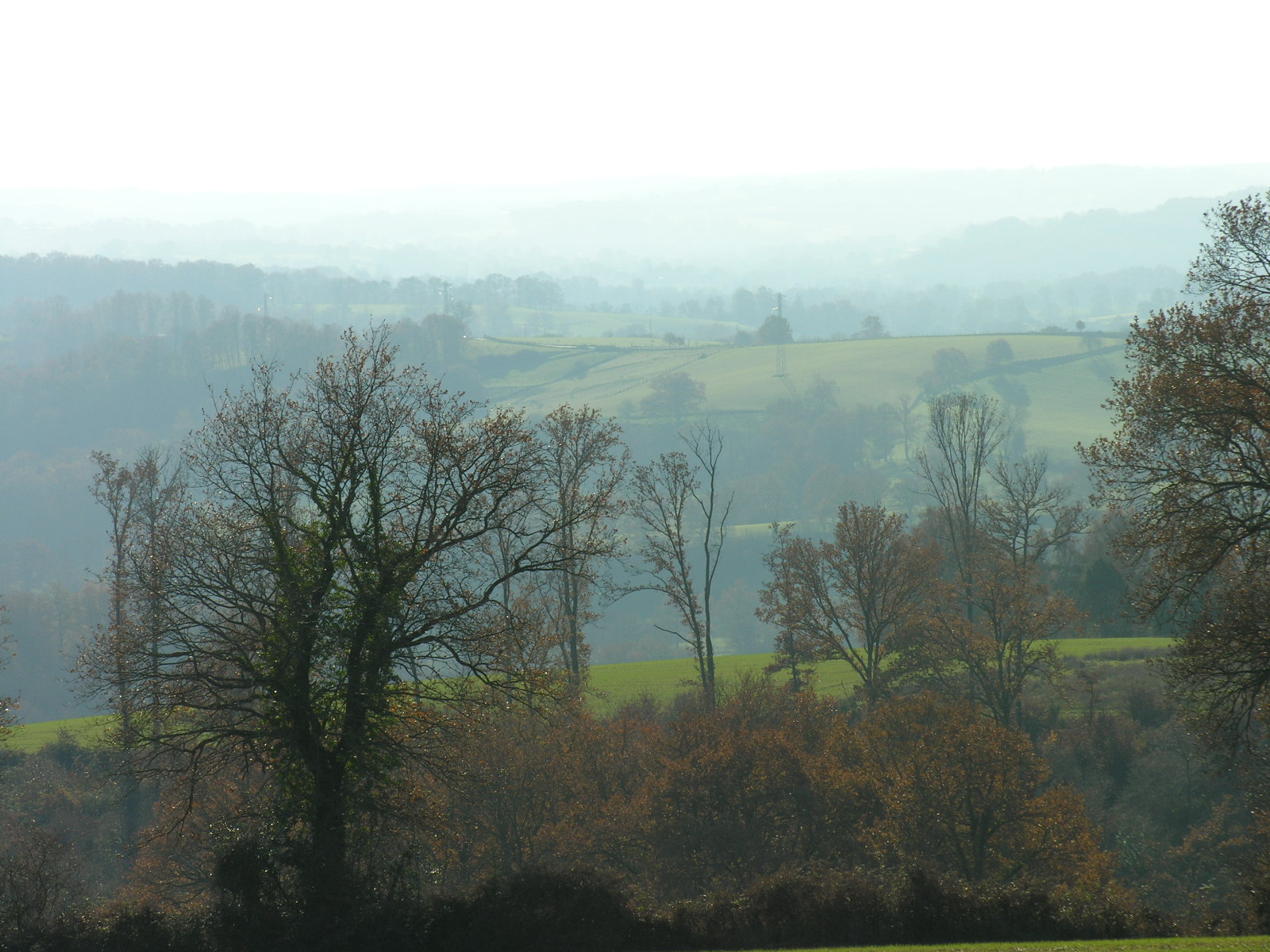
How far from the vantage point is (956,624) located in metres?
37.0

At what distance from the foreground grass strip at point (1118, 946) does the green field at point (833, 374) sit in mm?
104224

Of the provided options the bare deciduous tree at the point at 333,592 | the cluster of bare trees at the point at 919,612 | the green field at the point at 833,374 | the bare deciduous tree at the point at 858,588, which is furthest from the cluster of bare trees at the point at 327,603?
the green field at the point at 833,374

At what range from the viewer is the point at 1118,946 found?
14641 millimetres

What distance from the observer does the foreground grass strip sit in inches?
527

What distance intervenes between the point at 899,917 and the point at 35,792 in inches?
1391

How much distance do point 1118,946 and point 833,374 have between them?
134 metres

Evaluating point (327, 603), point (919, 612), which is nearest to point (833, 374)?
point (919, 612)

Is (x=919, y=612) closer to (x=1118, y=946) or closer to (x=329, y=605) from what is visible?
(x=1118, y=946)

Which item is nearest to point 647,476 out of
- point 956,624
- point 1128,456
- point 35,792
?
point 956,624

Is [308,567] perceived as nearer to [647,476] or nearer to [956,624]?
[647,476]

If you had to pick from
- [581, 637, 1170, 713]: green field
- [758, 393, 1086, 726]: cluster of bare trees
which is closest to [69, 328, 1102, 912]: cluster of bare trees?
[581, 637, 1170, 713]: green field

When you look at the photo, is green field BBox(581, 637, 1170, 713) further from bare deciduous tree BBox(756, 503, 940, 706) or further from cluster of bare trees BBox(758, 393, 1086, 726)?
cluster of bare trees BBox(758, 393, 1086, 726)

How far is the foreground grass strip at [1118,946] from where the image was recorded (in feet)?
43.9

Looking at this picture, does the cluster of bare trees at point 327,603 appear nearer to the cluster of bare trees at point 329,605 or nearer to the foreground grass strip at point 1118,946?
the cluster of bare trees at point 329,605
